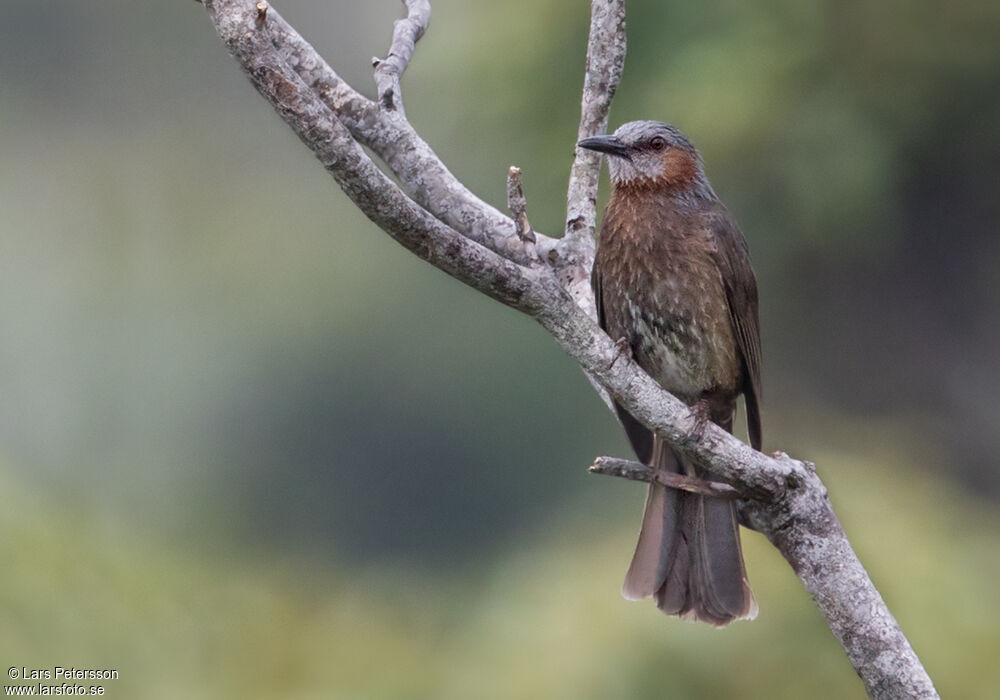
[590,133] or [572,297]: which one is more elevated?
[590,133]

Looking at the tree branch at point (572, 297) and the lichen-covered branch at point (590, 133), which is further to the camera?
the lichen-covered branch at point (590, 133)

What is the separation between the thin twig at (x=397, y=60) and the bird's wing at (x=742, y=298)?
1.08 meters

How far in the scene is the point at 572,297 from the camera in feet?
10.5

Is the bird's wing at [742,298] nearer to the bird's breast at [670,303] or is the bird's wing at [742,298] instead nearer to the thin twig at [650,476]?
the bird's breast at [670,303]

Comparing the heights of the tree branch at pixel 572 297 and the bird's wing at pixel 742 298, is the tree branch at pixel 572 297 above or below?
below

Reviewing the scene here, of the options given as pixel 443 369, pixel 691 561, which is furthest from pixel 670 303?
pixel 443 369

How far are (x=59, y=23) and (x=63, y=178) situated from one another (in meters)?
1.92

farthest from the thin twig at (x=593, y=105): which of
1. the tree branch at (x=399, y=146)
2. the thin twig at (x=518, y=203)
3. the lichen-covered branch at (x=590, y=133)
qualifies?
the thin twig at (x=518, y=203)

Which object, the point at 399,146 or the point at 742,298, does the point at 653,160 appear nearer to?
the point at 742,298

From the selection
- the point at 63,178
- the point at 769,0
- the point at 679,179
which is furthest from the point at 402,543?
the point at 679,179

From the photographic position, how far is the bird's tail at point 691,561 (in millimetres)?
3652

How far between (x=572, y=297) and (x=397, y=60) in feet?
3.47

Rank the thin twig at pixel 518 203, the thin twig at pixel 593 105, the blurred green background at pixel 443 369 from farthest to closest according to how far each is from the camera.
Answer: the blurred green background at pixel 443 369
the thin twig at pixel 593 105
the thin twig at pixel 518 203

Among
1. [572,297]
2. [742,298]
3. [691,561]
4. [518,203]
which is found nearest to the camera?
[518,203]
